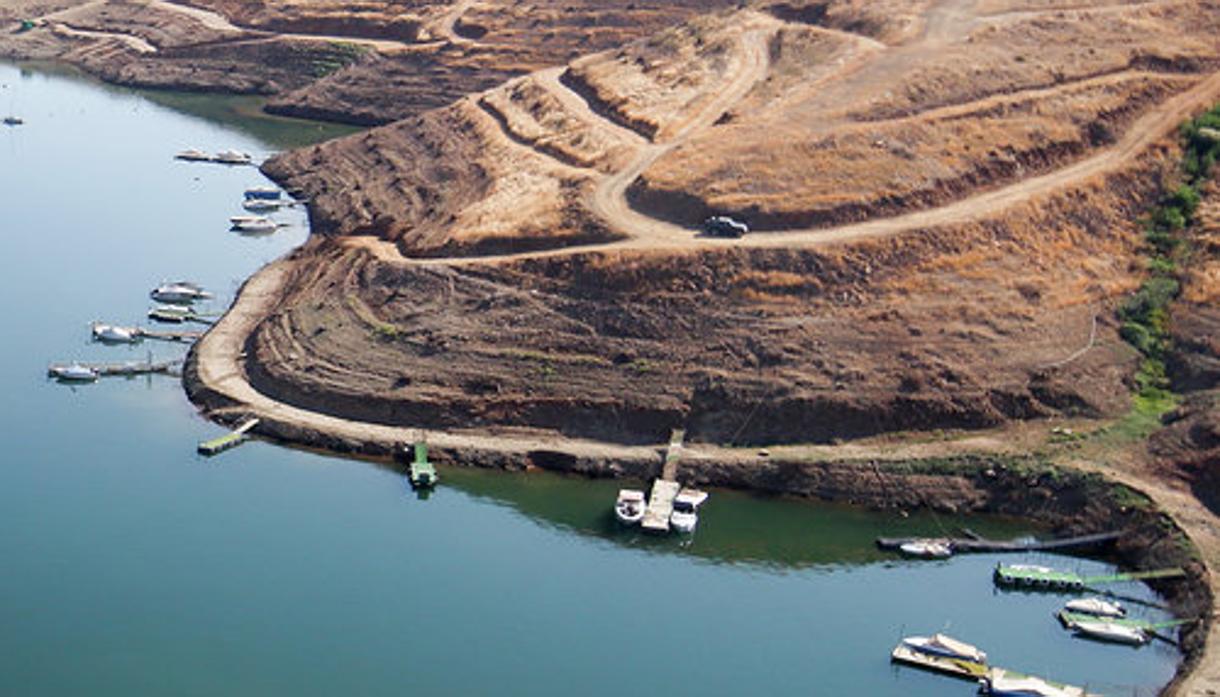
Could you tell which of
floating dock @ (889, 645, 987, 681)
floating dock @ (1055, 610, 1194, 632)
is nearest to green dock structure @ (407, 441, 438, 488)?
floating dock @ (889, 645, 987, 681)

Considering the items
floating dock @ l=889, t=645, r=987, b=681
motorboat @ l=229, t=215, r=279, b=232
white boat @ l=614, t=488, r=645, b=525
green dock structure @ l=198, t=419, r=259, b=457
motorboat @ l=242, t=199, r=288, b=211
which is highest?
floating dock @ l=889, t=645, r=987, b=681

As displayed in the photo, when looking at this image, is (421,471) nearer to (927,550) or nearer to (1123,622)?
(927,550)

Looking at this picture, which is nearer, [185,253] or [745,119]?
[745,119]

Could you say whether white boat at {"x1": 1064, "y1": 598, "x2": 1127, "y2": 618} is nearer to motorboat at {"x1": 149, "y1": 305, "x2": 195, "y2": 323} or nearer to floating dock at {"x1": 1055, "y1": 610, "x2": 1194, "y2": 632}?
floating dock at {"x1": 1055, "y1": 610, "x2": 1194, "y2": 632}

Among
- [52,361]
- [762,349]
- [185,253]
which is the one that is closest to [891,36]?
[762,349]

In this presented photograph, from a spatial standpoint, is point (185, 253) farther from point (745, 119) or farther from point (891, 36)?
point (891, 36)

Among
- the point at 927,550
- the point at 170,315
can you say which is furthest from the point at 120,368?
the point at 927,550

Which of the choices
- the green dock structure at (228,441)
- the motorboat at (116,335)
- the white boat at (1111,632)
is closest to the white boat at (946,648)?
the white boat at (1111,632)
